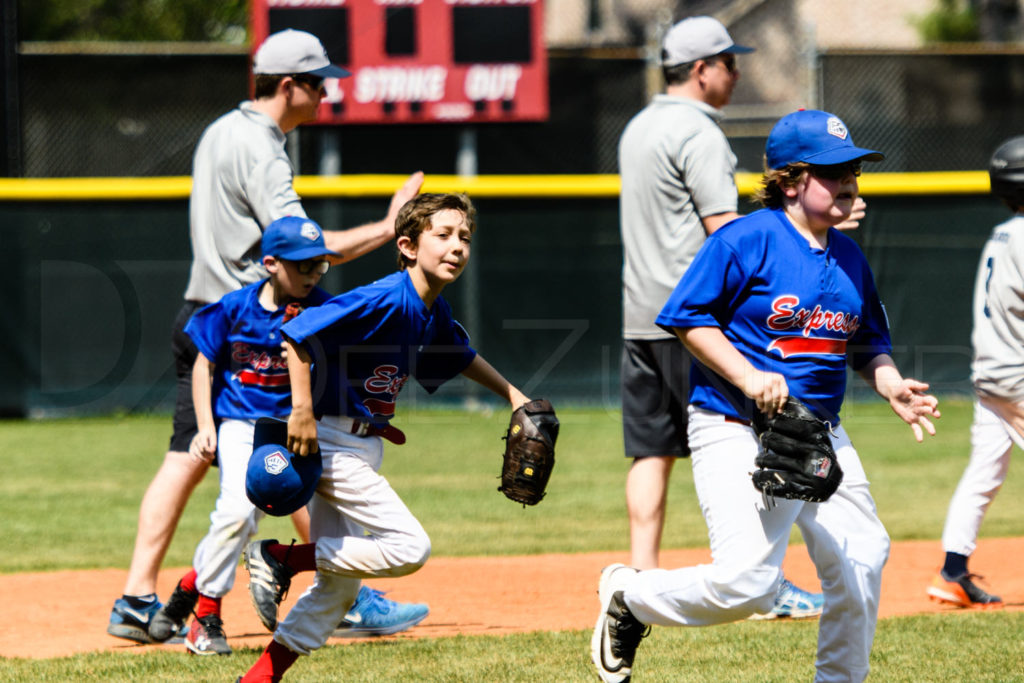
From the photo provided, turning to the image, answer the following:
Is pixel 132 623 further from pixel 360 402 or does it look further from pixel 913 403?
pixel 913 403

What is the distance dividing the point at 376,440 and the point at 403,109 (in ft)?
29.8

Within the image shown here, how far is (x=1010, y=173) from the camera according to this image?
14.6 feet

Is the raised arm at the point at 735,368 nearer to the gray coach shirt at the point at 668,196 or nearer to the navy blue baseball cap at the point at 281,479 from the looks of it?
the navy blue baseball cap at the point at 281,479

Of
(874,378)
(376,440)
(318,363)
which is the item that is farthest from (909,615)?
(318,363)

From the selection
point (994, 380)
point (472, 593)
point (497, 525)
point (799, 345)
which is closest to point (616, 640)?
point (799, 345)

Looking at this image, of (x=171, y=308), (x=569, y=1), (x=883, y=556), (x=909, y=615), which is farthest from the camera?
(x=569, y=1)

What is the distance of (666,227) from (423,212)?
1272 mm

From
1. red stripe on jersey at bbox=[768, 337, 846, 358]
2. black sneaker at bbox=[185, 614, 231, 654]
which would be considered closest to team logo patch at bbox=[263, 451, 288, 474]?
black sneaker at bbox=[185, 614, 231, 654]

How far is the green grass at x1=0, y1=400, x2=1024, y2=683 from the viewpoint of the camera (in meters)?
3.82

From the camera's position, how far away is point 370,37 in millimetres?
12227

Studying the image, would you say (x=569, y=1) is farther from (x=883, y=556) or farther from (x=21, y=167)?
Result: (x=883, y=556)

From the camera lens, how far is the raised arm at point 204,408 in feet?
13.4

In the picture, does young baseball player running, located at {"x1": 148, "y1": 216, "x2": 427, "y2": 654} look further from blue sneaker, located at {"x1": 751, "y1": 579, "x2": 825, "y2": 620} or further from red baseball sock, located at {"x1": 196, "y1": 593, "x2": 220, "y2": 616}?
blue sneaker, located at {"x1": 751, "y1": 579, "x2": 825, "y2": 620}

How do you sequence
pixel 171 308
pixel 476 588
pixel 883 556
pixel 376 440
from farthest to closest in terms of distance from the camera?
pixel 171 308
pixel 476 588
pixel 376 440
pixel 883 556
